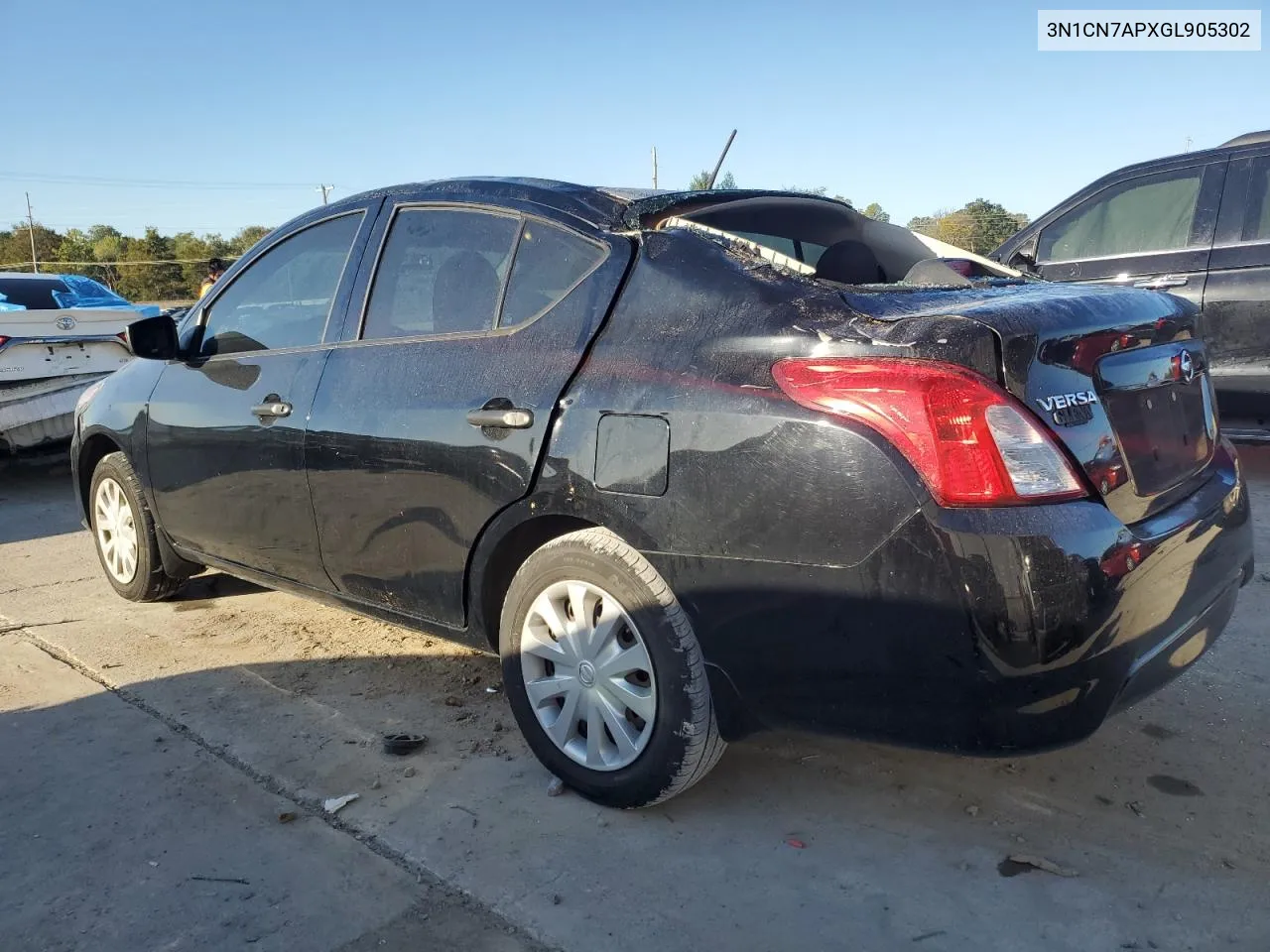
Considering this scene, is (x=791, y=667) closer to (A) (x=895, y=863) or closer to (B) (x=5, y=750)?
(A) (x=895, y=863)

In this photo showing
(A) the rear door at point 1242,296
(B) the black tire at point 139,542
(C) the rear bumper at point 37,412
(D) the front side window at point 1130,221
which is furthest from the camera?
(C) the rear bumper at point 37,412

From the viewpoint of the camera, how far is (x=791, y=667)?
2316mm

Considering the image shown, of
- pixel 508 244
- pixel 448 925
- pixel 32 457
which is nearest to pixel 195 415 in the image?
pixel 508 244

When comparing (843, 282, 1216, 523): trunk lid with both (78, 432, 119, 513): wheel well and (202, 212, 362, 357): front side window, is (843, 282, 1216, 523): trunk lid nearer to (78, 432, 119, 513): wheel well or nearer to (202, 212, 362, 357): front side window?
(202, 212, 362, 357): front side window

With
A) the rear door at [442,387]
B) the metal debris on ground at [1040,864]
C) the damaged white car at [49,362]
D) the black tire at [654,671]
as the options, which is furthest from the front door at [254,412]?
the damaged white car at [49,362]

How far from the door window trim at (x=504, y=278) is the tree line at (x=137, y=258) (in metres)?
50.3

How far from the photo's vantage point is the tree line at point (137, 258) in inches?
2115

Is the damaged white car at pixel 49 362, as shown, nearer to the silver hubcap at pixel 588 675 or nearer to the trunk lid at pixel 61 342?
the trunk lid at pixel 61 342

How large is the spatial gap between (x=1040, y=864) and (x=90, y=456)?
14.6 feet

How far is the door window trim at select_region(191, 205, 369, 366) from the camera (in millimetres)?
3523

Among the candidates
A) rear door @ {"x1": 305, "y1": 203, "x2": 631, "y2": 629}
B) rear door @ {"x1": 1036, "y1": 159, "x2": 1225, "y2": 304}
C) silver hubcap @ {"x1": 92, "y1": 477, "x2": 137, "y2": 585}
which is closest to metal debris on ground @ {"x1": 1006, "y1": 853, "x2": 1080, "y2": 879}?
rear door @ {"x1": 305, "y1": 203, "x2": 631, "y2": 629}

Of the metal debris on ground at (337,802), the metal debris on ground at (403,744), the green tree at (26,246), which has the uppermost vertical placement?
the green tree at (26,246)

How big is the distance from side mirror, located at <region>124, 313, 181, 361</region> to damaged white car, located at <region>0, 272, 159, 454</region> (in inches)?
132

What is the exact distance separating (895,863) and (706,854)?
1.53 feet
